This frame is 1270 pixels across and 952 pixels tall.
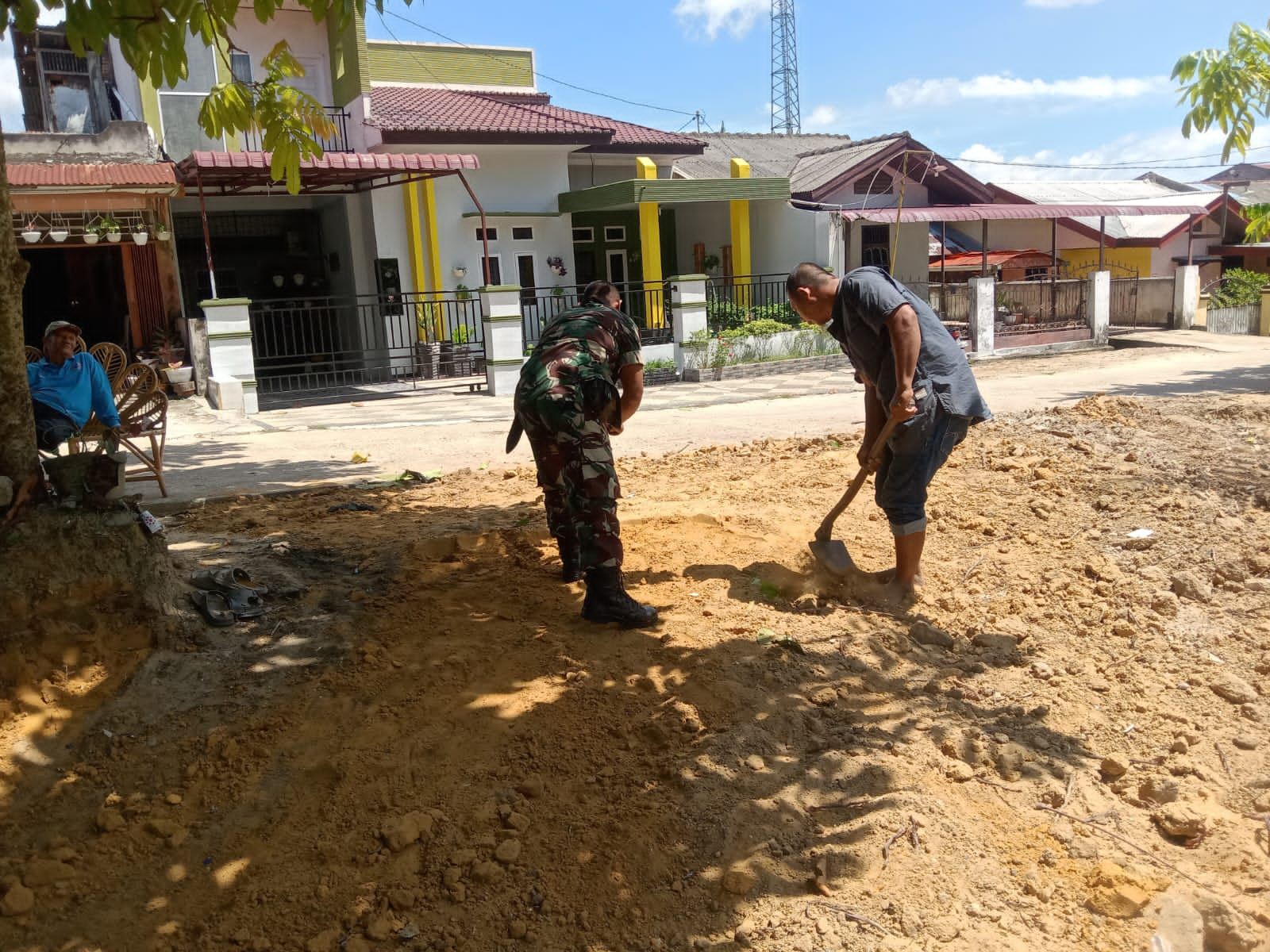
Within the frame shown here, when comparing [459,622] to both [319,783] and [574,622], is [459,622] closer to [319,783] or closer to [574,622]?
[574,622]

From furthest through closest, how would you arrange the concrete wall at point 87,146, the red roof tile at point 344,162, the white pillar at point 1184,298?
the white pillar at point 1184,298 < the concrete wall at point 87,146 < the red roof tile at point 344,162

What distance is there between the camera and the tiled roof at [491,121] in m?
17.0

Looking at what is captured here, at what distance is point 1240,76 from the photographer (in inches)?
321

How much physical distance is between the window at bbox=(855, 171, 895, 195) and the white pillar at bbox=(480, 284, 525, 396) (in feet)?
35.0

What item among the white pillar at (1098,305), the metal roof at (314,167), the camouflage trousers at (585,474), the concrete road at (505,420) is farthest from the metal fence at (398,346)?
the white pillar at (1098,305)

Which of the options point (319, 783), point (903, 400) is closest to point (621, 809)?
point (319, 783)

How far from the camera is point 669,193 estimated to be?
685 inches

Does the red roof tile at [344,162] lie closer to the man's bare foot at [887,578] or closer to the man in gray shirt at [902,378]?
the man in gray shirt at [902,378]

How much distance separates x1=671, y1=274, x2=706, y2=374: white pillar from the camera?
15430 mm

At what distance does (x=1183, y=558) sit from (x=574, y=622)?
10.3 feet

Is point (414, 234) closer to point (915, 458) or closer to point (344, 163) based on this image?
point (344, 163)

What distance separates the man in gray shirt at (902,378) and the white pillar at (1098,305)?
1657cm

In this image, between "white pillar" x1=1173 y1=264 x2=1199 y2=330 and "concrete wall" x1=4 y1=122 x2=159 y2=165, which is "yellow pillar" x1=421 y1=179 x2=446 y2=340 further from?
Result: "white pillar" x1=1173 y1=264 x2=1199 y2=330

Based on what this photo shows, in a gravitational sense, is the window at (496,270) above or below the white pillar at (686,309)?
above
